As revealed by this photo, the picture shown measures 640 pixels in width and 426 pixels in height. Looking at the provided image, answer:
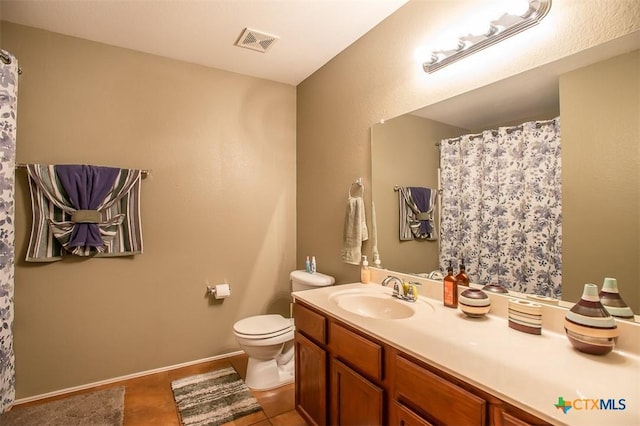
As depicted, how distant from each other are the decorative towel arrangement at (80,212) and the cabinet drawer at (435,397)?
2097 millimetres

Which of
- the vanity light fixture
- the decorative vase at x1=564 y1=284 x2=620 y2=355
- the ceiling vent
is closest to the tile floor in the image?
the decorative vase at x1=564 y1=284 x2=620 y2=355

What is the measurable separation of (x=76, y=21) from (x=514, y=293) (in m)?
3.03

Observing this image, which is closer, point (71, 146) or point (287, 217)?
point (71, 146)

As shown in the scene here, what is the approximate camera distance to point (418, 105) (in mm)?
1789

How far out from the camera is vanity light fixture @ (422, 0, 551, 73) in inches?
49.4

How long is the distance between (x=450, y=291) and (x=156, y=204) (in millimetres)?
2220

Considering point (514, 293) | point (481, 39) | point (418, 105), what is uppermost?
point (481, 39)

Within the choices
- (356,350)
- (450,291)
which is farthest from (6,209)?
(450,291)

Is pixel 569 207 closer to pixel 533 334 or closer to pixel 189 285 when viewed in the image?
pixel 533 334

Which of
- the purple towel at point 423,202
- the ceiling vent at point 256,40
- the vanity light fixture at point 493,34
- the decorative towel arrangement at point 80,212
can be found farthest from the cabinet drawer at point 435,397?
the ceiling vent at point 256,40

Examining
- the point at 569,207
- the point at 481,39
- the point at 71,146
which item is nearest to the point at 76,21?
the point at 71,146

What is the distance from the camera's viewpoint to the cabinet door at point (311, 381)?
1546 millimetres

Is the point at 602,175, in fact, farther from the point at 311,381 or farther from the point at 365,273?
the point at 311,381

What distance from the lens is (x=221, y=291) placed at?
8.48ft
